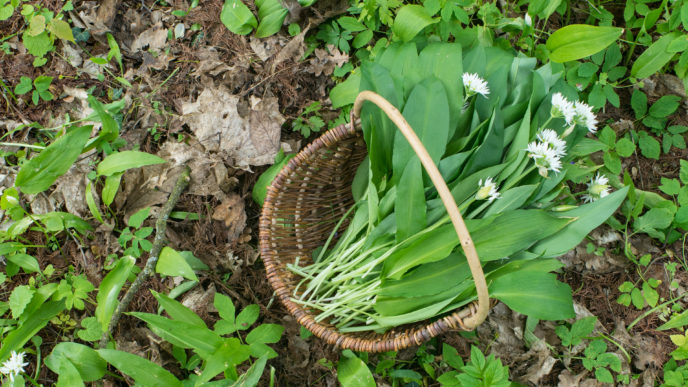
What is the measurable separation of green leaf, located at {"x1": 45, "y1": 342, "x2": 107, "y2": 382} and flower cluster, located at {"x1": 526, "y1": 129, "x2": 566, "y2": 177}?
1.38 meters

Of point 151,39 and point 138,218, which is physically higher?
point 151,39

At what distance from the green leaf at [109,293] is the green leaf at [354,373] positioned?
744 mm

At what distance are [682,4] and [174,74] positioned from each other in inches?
77.1

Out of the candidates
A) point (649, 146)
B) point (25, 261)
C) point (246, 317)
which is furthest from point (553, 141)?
point (25, 261)

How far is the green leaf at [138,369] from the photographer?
4.20 feet

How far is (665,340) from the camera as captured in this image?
1719mm

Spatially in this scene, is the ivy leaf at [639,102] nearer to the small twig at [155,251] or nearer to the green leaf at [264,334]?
the green leaf at [264,334]

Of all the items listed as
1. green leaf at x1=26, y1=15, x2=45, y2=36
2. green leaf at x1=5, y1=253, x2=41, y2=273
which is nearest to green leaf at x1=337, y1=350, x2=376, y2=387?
green leaf at x1=5, y1=253, x2=41, y2=273

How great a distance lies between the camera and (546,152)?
1177 mm

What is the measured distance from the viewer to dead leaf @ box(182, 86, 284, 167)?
68.6 inches

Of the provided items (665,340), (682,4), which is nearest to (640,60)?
(682,4)

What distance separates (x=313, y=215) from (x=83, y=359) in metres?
0.85

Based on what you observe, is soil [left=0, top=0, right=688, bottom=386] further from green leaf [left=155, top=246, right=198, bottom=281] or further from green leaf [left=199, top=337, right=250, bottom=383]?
green leaf [left=199, top=337, right=250, bottom=383]

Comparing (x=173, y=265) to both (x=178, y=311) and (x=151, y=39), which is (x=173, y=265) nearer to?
(x=178, y=311)
